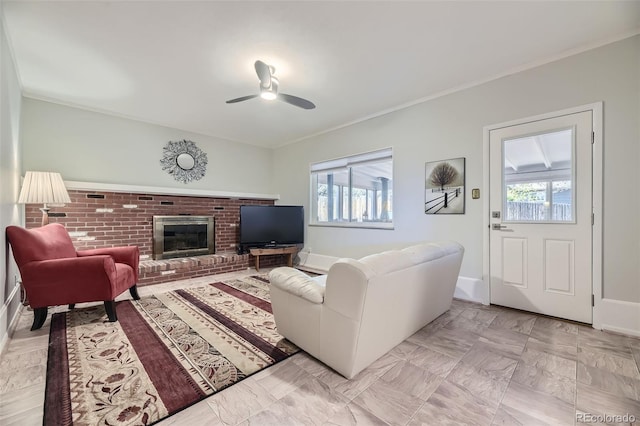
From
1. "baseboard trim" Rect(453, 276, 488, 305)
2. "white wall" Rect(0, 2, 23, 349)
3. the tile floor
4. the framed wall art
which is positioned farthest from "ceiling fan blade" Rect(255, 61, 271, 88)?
"baseboard trim" Rect(453, 276, 488, 305)

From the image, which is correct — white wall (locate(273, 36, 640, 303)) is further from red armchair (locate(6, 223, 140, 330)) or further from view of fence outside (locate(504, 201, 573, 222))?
red armchair (locate(6, 223, 140, 330))

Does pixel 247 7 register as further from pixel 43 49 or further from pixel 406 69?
pixel 43 49

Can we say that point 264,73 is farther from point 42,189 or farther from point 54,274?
point 42,189

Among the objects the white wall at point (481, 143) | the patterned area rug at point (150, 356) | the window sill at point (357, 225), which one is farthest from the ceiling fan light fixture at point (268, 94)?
the window sill at point (357, 225)

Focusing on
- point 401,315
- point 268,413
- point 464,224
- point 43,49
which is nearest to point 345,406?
point 268,413

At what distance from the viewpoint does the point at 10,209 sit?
2.38 meters

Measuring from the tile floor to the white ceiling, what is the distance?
2.51m

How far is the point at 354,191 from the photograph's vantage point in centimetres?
449

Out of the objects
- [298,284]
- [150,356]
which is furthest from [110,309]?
[298,284]

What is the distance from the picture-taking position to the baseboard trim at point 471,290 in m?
2.95

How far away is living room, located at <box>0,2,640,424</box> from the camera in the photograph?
2203mm

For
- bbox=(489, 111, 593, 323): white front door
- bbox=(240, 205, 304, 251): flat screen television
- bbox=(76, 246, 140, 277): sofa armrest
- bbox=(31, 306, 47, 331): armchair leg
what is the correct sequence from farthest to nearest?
bbox=(240, 205, 304, 251): flat screen television, bbox=(76, 246, 140, 277): sofa armrest, bbox=(489, 111, 593, 323): white front door, bbox=(31, 306, 47, 331): armchair leg

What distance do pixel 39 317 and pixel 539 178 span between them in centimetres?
481

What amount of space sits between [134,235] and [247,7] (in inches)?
143
